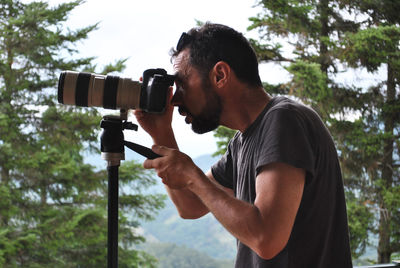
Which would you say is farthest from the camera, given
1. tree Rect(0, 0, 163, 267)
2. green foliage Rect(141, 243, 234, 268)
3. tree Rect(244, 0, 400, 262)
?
green foliage Rect(141, 243, 234, 268)

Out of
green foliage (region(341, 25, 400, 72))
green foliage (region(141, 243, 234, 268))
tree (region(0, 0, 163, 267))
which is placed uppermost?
green foliage (region(341, 25, 400, 72))

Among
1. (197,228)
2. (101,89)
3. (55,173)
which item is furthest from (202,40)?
(197,228)

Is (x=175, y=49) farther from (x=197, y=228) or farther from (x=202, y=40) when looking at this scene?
(x=197, y=228)

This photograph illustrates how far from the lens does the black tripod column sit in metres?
0.98

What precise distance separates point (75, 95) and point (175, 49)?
0.69 feet

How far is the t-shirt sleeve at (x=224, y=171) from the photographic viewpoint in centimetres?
107

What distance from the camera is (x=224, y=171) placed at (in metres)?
1.08

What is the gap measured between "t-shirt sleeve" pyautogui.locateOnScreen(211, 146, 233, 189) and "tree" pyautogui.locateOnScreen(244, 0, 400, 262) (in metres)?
3.93

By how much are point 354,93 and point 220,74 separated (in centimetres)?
475

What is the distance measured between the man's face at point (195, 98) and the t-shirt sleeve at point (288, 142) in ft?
0.47

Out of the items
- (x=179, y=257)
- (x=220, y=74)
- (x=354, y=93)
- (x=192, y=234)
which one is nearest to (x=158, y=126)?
(x=220, y=74)

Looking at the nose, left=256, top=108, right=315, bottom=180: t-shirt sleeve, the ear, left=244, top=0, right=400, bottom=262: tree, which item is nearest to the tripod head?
the nose

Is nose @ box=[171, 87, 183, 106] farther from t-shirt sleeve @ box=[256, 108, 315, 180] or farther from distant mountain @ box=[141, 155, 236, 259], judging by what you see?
distant mountain @ box=[141, 155, 236, 259]

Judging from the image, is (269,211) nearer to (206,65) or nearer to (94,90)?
(206,65)
